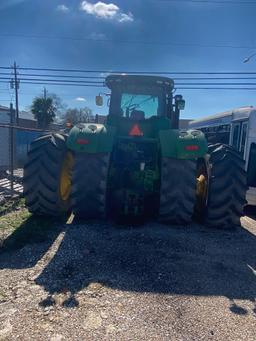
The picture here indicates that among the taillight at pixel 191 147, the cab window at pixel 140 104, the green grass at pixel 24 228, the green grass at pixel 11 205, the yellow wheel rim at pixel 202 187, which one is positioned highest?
the cab window at pixel 140 104

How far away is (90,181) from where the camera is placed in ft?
18.4

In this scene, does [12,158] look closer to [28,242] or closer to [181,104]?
[28,242]

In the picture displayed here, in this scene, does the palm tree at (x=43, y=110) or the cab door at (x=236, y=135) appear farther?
the palm tree at (x=43, y=110)

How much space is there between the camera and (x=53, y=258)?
4.48 m

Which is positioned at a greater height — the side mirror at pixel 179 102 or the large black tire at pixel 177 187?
the side mirror at pixel 179 102

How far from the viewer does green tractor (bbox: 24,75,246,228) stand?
561 centimetres

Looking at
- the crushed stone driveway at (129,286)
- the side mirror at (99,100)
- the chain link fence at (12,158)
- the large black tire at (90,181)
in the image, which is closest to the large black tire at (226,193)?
the crushed stone driveway at (129,286)

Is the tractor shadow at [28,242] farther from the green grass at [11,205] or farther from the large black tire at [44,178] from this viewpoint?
the green grass at [11,205]

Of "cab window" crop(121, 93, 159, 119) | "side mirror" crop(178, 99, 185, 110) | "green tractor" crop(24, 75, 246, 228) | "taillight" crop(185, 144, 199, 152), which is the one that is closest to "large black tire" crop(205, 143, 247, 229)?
"green tractor" crop(24, 75, 246, 228)

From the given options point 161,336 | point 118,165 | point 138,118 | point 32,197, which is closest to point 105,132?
point 118,165

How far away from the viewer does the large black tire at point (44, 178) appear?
5.84 m

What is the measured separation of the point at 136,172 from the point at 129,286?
2.55m

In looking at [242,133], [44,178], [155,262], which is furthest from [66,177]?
[242,133]

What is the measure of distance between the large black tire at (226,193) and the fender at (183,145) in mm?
509
